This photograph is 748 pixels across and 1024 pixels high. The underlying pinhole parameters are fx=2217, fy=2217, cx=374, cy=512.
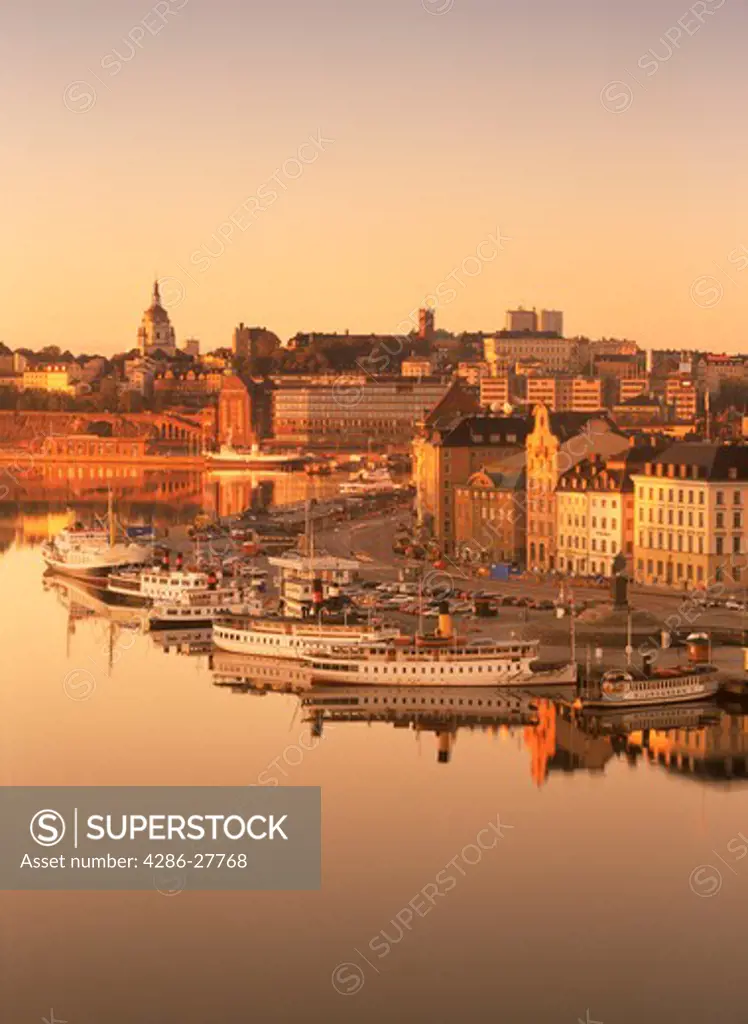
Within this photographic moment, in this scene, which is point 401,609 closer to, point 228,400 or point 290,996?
point 290,996

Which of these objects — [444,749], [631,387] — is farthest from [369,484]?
[444,749]

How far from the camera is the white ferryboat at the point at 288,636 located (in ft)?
51.9

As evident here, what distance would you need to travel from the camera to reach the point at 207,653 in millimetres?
17094

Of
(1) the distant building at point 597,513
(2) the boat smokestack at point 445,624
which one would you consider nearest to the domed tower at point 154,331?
(1) the distant building at point 597,513

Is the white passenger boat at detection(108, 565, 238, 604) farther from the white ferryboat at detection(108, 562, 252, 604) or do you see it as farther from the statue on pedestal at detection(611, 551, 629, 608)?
the statue on pedestal at detection(611, 551, 629, 608)

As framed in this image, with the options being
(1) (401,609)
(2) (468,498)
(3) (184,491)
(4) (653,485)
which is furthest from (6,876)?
(3) (184,491)

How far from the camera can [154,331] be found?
7831cm

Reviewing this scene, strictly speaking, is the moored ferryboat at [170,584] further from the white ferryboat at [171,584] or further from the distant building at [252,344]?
the distant building at [252,344]

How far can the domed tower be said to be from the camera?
256 ft

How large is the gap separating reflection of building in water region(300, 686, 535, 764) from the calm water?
0.07 m

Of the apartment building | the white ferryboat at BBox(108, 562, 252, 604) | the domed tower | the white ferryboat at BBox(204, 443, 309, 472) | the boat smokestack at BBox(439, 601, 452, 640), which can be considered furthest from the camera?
the domed tower

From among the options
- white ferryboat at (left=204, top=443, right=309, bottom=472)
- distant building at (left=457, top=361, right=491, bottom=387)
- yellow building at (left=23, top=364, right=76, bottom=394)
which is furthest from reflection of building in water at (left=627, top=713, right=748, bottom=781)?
yellow building at (left=23, top=364, right=76, bottom=394)

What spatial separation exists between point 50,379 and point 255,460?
761 inches

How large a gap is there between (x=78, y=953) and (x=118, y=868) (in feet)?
2.77
